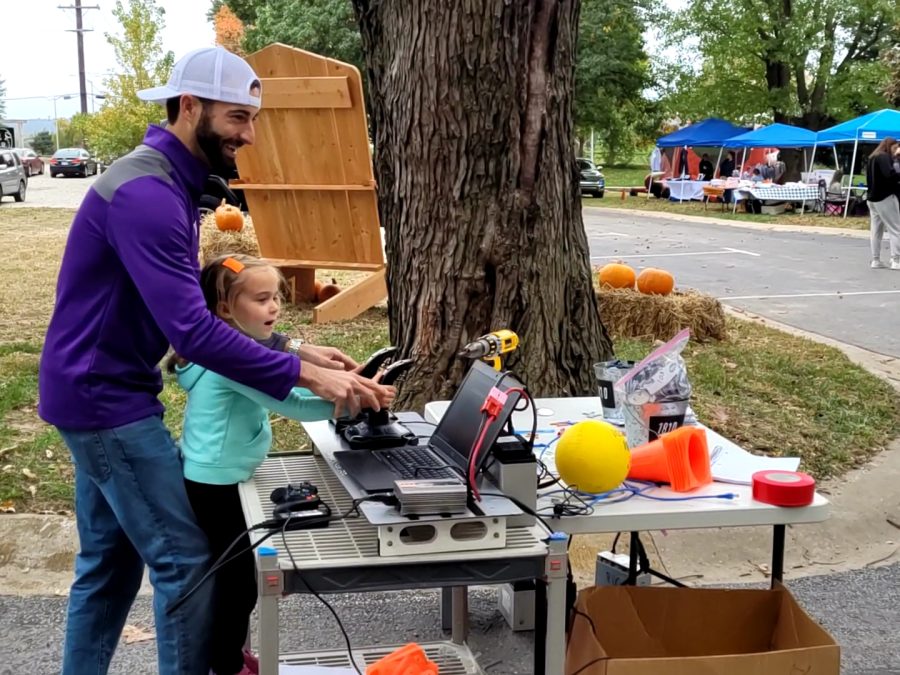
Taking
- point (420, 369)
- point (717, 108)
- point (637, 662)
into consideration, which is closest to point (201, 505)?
point (637, 662)

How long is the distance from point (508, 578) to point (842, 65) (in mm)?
36457

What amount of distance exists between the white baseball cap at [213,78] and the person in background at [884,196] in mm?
13088

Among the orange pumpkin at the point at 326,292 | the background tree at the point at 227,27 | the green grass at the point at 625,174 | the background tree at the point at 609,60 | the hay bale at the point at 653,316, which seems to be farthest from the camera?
the background tree at the point at 227,27

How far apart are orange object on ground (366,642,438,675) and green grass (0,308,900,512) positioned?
2.74m

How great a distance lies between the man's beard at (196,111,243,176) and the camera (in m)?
2.46

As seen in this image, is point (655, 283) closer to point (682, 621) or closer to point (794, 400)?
point (794, 400)

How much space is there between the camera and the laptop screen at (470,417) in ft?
7.82

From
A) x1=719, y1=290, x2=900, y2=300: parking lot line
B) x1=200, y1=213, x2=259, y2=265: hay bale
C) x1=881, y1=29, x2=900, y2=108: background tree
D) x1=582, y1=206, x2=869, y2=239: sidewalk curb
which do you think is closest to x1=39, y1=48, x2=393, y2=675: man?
x1=200, y1=213, x2=259, y2=265: hay bale

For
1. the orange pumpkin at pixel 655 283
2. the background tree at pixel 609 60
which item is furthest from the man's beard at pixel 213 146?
the background tree at pixel 609 60

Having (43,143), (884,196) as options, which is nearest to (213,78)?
(884,196)

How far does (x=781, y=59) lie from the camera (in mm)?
32875

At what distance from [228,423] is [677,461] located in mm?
1193

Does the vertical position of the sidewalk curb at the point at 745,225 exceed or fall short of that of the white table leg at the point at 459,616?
it exceeds it

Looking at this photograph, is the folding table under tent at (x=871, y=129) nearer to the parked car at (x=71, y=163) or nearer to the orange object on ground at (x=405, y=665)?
the orange object on ground at (x=405, y=665)
